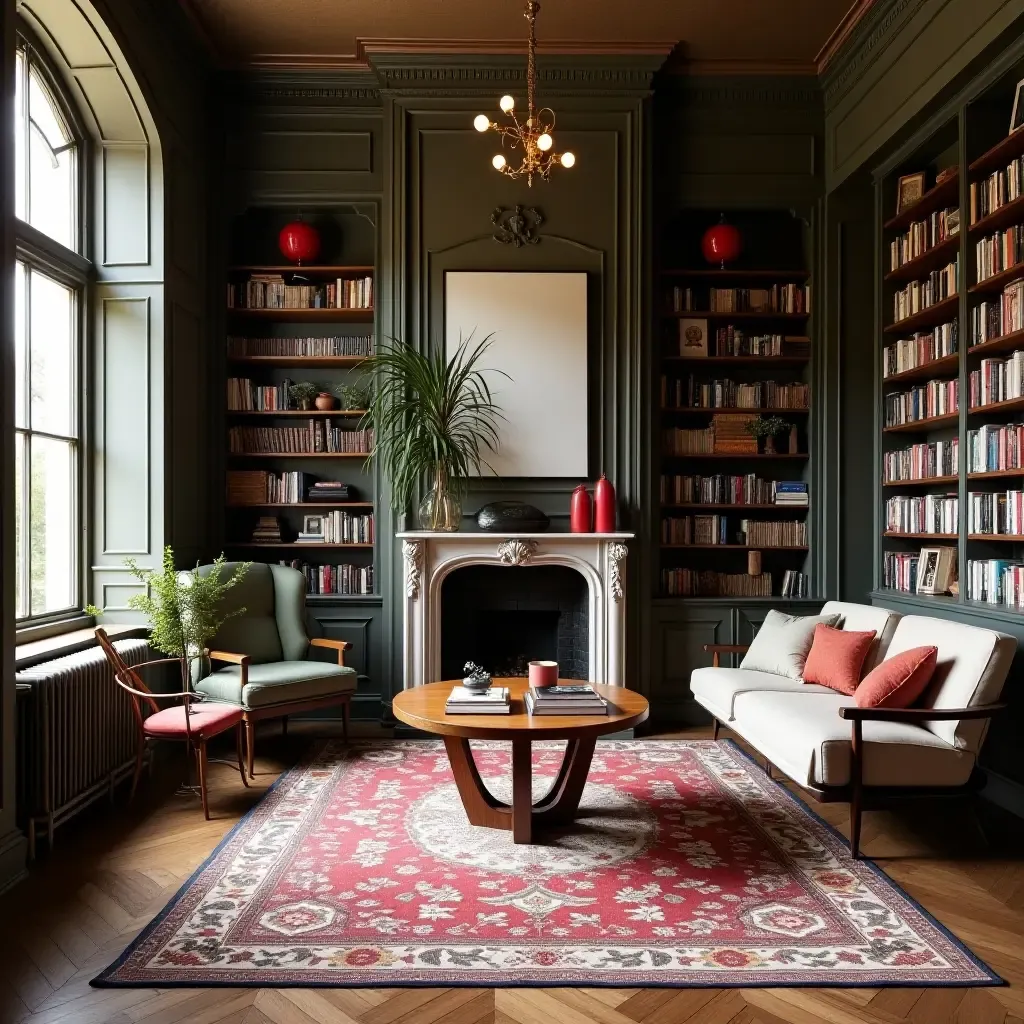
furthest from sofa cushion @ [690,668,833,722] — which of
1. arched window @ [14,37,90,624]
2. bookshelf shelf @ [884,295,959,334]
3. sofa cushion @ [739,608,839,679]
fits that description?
arched window @ [14,37,90,624]

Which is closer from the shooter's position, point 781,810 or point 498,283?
point 781,810

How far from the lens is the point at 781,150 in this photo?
5.92m

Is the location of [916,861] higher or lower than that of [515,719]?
lower

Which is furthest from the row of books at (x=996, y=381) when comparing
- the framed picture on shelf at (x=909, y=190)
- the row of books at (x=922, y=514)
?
the framed picture on shelf at (x=909, y=190)

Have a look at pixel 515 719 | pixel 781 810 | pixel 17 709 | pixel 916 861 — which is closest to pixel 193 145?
pixel 17 709

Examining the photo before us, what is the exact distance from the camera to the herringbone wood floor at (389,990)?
7.66ft

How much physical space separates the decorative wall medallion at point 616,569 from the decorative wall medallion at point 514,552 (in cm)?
53

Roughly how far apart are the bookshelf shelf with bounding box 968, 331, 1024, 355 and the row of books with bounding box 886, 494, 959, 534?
31.9 inches

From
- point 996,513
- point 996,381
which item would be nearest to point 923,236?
point 996,381

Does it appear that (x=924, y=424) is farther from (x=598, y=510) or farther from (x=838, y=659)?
(x=598, y=510)

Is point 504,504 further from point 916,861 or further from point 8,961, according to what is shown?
point 8,961

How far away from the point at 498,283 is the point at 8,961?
14.5 feet

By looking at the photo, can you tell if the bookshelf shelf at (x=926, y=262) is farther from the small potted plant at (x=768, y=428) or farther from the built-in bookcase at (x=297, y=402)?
the built-in bookcase at (x=297, y=402)

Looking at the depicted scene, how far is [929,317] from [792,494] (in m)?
1.43
